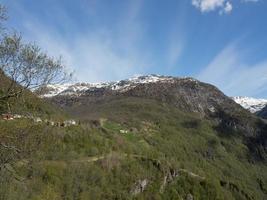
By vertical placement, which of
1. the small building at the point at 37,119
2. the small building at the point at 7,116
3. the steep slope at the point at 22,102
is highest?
the steep slope at the point at 22,102

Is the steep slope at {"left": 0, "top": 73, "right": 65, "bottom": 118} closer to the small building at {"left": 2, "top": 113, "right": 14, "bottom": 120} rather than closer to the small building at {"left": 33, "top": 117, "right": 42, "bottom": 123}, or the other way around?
the small building at {"left": 33, "top": 117, "right": 42, "bottom": 123}

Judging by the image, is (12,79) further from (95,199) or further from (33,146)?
(95,199)

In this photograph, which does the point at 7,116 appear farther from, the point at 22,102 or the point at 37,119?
the point at 37,119

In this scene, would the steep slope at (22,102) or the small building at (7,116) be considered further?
the steep slope at (22,102)

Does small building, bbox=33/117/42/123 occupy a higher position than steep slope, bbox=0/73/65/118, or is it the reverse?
steep slope, bbox=0/73/65/118

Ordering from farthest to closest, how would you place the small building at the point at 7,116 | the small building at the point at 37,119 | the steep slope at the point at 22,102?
the small building at the point at 37,119 → the steep slope at the point at 22,102 → the small building at the point at 7,116

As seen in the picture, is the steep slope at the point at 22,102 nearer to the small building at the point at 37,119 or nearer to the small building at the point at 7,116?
the small building at the point at 37,119

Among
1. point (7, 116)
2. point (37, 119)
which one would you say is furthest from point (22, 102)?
point (37, 119)

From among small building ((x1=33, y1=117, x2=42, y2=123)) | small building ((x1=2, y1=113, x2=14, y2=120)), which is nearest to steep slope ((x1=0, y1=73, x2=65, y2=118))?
small building ((x1=33, y1=117, x2=42, y2=123))

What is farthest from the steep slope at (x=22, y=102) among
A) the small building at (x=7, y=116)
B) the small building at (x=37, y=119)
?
the small building at (x=7, y=116)

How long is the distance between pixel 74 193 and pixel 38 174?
33966mm

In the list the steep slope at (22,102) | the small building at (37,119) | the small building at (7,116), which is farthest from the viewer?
the small building at (37,119)

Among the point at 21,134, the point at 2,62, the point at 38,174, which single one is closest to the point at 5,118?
the point at 21,134

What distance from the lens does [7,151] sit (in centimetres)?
2859
